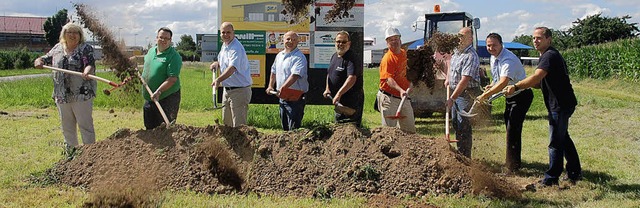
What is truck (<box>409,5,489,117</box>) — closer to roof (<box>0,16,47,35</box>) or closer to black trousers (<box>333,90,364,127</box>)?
black trousers (<box>333,90,364,127</box>)

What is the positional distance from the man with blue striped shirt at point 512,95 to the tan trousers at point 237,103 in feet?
9.59

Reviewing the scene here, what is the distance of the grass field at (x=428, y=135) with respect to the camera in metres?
5.78

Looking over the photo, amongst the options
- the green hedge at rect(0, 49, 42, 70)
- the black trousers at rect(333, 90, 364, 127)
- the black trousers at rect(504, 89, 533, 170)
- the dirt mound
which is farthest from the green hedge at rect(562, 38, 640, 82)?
the green hedge at rect(0, 49, 42, 70)

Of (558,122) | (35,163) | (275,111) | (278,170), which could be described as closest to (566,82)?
(558,122)

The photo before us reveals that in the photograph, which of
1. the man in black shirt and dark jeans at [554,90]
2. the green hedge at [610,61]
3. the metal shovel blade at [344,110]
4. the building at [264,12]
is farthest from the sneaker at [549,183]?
the green hedge at [610,61]

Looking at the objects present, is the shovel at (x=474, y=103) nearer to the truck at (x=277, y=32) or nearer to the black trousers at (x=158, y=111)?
the truck at (x=277, y=32)

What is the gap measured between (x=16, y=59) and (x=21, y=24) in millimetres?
26391

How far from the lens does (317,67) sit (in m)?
10.3

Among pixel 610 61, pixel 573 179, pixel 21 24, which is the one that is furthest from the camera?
pixel 21 24

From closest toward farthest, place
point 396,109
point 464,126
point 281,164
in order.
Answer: point 281,164, point 464,126, point 396,109

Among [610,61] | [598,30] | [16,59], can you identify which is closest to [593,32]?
[598,30]

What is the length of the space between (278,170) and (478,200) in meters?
1.97

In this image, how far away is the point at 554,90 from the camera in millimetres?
6430

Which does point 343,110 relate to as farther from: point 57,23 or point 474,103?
point 57,23
